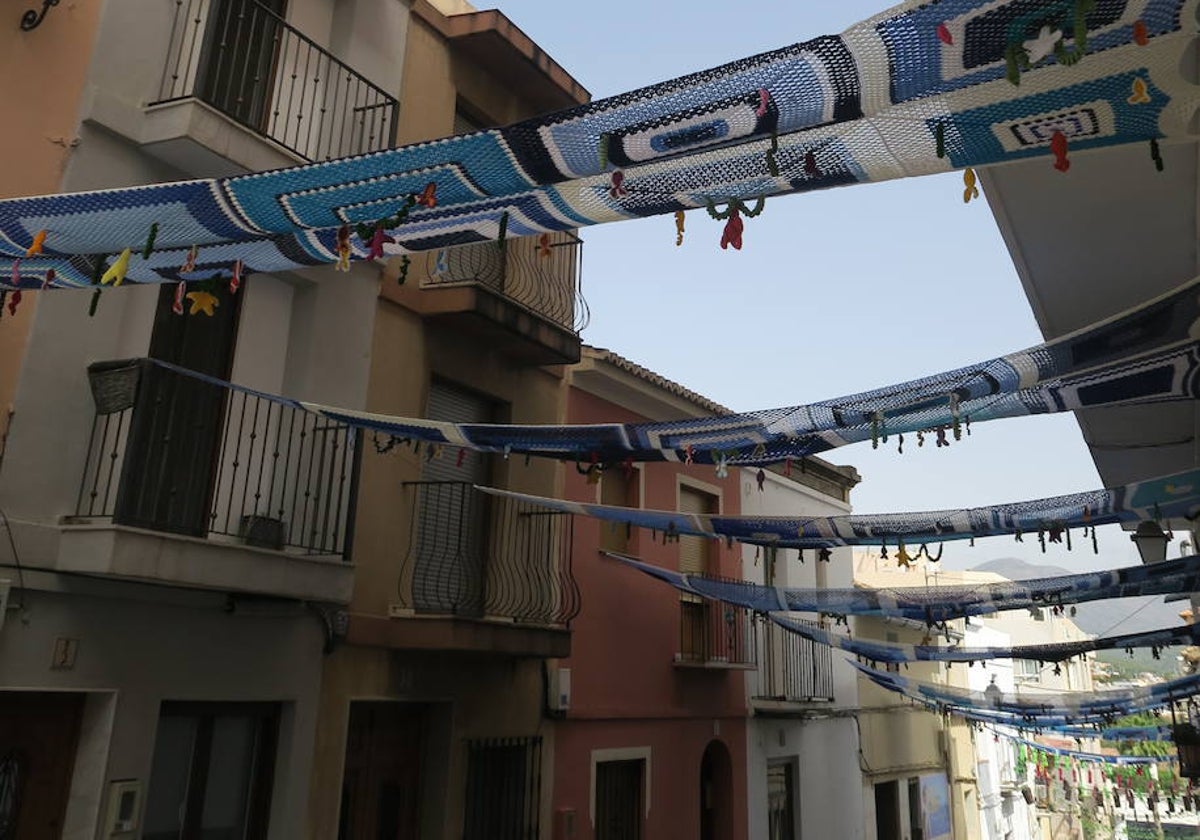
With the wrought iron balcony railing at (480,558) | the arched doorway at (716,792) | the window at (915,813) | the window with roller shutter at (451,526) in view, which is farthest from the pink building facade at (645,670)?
the window at (915,813)

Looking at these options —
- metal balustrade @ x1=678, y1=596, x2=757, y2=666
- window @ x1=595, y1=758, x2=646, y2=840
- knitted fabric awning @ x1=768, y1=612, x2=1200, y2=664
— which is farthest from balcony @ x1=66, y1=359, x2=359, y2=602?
metal balustrade @ x1=678, y1=596, x2=757, y2=666

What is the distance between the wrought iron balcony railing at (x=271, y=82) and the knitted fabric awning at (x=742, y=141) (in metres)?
2.33

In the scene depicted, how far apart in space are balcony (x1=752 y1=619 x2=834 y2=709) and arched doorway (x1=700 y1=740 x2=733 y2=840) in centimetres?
92

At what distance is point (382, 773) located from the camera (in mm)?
6742

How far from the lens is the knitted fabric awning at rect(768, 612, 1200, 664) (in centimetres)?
788

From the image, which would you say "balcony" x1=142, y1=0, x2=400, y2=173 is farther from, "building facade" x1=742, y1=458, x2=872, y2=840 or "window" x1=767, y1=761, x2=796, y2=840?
"window" x1=767, y1=761, x2=796, y2=840

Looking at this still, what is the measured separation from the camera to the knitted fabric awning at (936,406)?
11.6 feet

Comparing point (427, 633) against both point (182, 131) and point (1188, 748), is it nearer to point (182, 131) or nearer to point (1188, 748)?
point (182, 131)

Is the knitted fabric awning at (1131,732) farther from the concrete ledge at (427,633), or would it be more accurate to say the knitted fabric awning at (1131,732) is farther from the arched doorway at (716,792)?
the concrete ledge at (427,633)

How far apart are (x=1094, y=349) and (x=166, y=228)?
3.64 m

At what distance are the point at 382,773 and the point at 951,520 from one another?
4382 millimetres

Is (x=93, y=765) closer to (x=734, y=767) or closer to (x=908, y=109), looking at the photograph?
(x=908, y=109)

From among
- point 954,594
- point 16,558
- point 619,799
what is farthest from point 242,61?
point 619,799

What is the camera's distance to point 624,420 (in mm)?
10203
